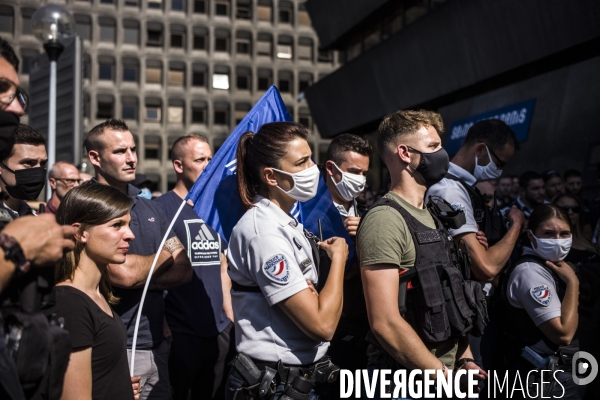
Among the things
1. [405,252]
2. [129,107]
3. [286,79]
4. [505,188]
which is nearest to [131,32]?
[129,107]

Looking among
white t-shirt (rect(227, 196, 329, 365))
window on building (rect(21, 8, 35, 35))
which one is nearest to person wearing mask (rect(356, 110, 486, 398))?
white t-shirt (rect(227, 196, 329, 365))

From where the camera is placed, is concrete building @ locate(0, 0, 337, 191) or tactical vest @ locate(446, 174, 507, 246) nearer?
tactical vest @ locate(446, 174, 507, 246)

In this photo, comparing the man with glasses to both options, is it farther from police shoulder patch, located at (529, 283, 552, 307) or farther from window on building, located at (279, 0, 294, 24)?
window on building, located at (279, 0, 294, 24)

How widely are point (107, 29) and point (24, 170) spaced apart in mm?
43781

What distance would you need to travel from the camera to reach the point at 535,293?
13.1 feet

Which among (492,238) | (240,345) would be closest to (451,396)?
(240,345)

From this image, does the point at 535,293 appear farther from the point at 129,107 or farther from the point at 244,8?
the point at 244,8

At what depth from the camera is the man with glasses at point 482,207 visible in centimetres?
398

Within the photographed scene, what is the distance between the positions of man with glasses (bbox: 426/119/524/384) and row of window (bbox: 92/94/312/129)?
3973 cm

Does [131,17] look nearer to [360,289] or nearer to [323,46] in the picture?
[323,46]

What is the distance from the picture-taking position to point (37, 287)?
1.88 meters

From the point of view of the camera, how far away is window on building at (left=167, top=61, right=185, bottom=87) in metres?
44.9

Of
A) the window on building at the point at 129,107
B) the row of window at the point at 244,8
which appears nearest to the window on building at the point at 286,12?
the row of window at the point at 244,8

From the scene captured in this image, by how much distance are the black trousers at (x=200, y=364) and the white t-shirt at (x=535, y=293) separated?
207cm
